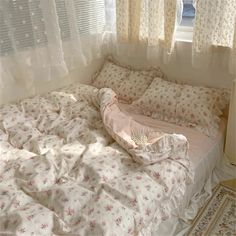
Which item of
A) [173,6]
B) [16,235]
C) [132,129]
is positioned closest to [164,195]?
[132,129]

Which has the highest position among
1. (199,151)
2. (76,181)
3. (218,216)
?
(76,181)

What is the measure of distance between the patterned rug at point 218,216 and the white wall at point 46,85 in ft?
5.02

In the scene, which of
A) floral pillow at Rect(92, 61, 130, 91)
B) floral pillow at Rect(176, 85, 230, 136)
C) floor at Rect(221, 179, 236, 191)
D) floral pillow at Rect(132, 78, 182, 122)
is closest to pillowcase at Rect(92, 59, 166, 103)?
floral pillow at Rect(92, 61, 130, 91)

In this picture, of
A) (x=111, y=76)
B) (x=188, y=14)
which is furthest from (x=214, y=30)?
(x=111, y=76)

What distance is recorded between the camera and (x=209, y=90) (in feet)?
6.89

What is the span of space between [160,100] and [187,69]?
39cm

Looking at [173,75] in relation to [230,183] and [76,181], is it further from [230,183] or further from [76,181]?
[76,181]

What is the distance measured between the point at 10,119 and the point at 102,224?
113 cm

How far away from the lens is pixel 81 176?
1.47m

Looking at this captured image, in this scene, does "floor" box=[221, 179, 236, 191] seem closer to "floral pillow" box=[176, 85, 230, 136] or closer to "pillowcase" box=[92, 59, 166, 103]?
"floral pillow" box=[176, 85, 230, 136]

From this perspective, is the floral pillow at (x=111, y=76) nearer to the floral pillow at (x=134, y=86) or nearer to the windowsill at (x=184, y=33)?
the floral pillow at (x=134, y=86)

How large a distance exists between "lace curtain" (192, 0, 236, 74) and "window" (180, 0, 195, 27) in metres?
0.25

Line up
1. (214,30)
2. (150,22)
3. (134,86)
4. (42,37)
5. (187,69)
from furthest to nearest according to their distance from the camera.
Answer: (134,86) < (187,69) < (150,22) < (42,37) < (214,30)

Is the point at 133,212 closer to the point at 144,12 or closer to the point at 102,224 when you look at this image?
the point at 102,224
